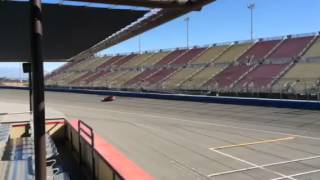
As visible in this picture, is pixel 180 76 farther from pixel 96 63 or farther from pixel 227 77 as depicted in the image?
pixel 96 63

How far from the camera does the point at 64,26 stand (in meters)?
19.1

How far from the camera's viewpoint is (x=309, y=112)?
83.6 ft

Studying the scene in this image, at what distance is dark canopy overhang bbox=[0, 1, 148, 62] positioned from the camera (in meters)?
16.0

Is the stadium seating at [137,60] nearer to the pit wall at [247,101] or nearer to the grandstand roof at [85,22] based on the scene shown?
the pit wall at [247,101]

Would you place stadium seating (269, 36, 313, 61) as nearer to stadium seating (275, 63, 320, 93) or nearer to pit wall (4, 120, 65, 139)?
stadium seating (275, 63, 320, 93)

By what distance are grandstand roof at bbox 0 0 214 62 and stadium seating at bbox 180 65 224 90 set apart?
31.0 metres

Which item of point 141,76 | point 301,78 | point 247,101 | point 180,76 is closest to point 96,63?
point 141,76

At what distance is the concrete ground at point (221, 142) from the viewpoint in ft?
40.0

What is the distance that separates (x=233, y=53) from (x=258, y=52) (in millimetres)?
5308

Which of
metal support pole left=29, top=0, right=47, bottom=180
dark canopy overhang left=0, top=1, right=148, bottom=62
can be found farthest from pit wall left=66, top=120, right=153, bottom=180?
dark canopy overhang left=0, top=1, right=148, bottom=62

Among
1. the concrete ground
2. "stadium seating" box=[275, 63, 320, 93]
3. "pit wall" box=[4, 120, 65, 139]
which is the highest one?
"stadium seating" box=[275, 63, 320, 93]

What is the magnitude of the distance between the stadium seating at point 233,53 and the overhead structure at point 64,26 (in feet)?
130

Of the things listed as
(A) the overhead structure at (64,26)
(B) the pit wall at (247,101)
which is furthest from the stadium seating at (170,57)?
(A) the overhead structure at (64,26)

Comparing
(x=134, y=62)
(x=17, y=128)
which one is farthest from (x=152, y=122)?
(x=134, y=62)
